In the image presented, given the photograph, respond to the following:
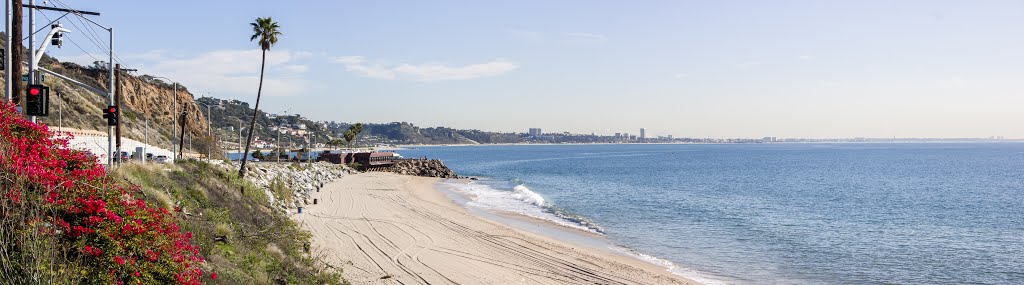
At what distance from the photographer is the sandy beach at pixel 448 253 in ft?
71.1

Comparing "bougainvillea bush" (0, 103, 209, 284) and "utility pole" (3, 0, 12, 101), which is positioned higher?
"utility pole" (3, 0, 12, 101)

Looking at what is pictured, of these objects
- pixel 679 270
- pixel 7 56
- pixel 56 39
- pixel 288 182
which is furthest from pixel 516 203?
pixel 7 56

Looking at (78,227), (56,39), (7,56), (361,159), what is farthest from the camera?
(361,159)

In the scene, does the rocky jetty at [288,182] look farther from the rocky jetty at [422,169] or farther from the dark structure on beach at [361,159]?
the dark structure on beach at [361,159]

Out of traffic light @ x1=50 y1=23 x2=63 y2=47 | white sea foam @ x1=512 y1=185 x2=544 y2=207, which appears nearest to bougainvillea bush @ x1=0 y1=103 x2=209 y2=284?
traffic light @ x1=50 y1=23 x2=63 y2=47

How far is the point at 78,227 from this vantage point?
884 centimetres

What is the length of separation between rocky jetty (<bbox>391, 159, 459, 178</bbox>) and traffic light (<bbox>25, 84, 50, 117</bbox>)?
70.2m

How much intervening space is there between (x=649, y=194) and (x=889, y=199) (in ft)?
64.0

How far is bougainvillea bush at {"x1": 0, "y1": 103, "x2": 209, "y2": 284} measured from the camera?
812 cm

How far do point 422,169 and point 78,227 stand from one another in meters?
79.9

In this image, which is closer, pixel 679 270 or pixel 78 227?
pixel 78 227

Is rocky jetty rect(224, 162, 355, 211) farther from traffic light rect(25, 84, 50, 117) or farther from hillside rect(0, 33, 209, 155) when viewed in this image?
traffic light rect(25, 84, 50, 117)

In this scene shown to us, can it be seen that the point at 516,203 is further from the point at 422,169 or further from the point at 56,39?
the point at 422,169

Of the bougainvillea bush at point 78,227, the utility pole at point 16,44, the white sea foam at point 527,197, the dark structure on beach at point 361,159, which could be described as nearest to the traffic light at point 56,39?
the utility pole at point 16,44
